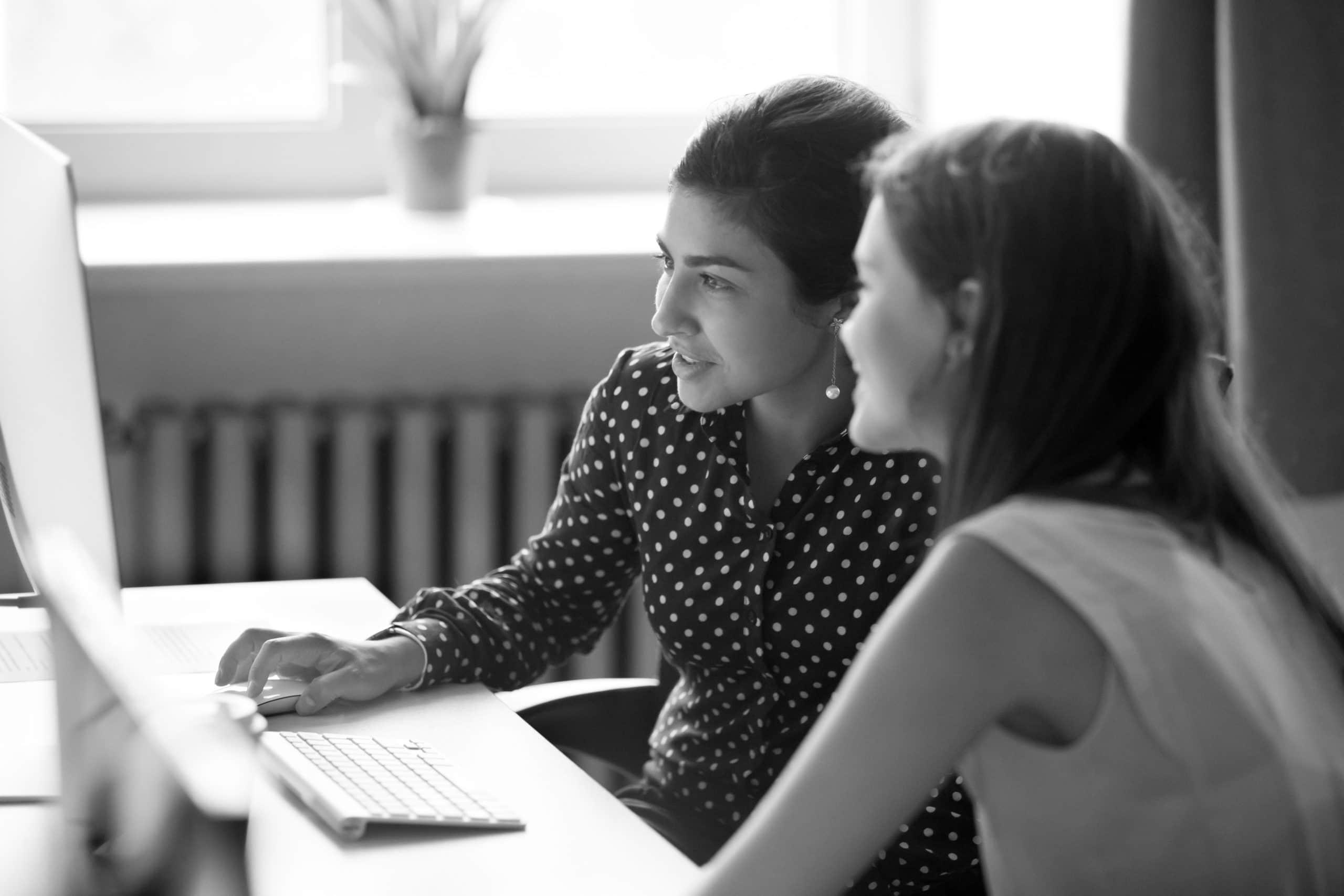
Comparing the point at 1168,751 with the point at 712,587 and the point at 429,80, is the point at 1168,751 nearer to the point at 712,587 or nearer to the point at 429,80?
the point at 712,587

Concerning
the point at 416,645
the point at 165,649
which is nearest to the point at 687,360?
the point at 416,645

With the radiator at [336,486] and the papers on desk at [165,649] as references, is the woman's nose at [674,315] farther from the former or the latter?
the radiator at [336,486]

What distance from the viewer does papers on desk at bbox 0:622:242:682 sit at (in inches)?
54.8

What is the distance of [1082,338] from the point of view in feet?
2.91

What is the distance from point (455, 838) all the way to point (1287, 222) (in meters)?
1.15

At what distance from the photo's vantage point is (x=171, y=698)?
2.07 ft

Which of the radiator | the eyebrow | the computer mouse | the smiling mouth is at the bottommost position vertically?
the radiator

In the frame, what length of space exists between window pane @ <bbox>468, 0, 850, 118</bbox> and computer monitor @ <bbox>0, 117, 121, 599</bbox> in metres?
1.46

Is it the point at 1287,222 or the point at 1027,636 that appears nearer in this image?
the point at 1027,636

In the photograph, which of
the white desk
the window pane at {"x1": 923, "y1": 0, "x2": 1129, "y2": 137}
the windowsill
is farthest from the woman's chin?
the windowsill

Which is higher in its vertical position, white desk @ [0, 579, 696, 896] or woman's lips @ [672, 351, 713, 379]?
woman's lips @ [672, 351, 713, 379]

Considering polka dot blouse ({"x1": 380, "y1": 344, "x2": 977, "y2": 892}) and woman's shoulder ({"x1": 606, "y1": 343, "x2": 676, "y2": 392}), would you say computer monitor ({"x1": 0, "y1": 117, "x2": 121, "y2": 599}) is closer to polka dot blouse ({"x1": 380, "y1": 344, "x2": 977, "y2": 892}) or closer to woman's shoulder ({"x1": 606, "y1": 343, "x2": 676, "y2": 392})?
polka dot blouse ({"x1": 380, "y1": 344, "x2": 977, "y2": 892})

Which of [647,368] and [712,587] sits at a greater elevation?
[647,368]

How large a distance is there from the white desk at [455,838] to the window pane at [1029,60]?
1.07 m
